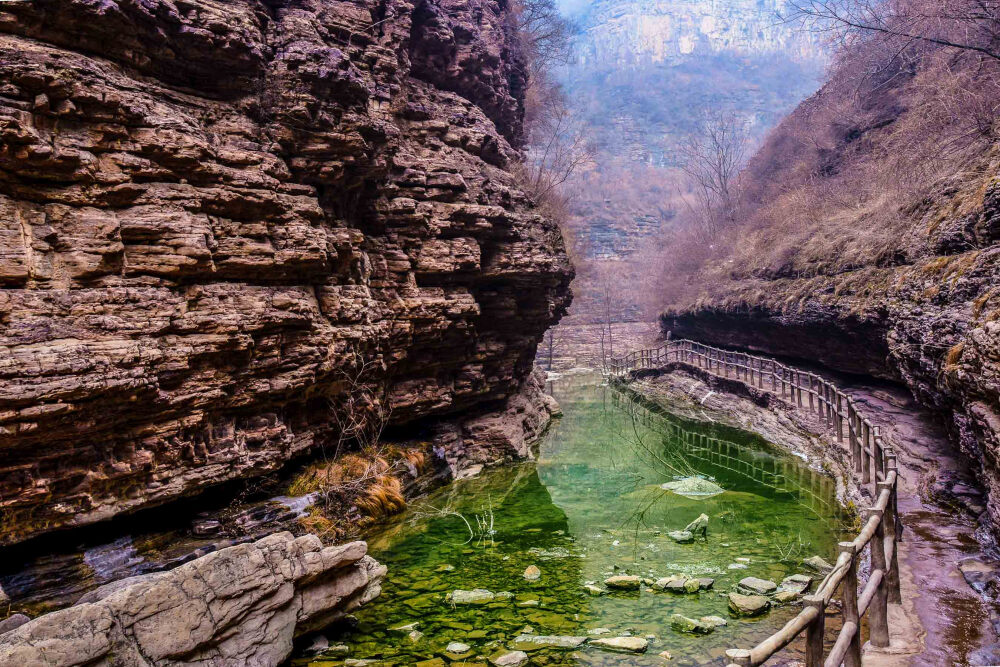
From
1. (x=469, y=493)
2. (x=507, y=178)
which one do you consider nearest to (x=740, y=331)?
(x=507, y=178)

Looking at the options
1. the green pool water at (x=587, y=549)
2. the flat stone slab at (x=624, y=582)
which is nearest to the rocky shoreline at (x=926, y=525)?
the green pool water at (x=587, y=549)

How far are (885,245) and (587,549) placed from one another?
11052 millimetres

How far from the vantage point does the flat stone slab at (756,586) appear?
7.82 metres

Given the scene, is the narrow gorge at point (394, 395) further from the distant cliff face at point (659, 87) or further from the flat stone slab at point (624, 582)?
the distant cliff face at point (659, 87)

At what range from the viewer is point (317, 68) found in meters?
10.6

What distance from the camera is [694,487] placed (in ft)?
43.3

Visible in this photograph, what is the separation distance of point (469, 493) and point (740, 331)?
16918 mm

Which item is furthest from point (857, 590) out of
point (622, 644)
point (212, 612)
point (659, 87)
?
point (659, 87)

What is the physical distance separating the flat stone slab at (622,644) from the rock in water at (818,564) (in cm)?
317

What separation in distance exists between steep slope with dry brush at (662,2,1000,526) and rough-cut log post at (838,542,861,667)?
2825mm

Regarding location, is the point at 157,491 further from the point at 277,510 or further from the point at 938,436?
the point at 938,436

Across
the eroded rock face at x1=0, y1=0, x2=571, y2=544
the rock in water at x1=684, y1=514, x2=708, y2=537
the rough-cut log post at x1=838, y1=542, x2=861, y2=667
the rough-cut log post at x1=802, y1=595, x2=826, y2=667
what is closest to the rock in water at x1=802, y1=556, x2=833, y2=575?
the rock in water at x1=684, y1=514, x2=708, y2=537

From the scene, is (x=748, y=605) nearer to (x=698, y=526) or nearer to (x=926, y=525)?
(x=926, y=525)

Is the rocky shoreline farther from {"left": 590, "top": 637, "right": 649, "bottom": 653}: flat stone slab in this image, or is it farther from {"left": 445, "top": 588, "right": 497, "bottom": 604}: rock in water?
{"left": 445, "top": 588, "right": 497, "bottom": 604}: rock in water
